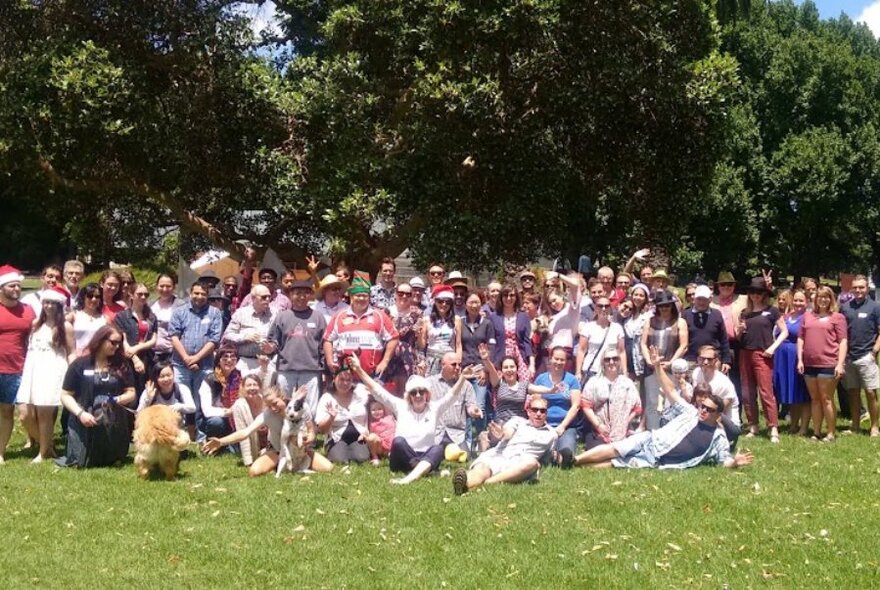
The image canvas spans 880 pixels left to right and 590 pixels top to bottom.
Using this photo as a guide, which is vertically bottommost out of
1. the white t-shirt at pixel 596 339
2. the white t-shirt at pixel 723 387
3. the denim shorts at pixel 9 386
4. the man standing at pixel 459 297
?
the white t-shirt at pixel 723 387

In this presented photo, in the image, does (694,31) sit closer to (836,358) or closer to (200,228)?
(836,358)

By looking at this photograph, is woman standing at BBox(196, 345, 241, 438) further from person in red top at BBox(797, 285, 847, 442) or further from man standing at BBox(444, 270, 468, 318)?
person in red top at BBox(797, 285, 847, 442)

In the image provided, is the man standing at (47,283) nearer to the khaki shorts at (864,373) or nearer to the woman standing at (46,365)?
the woman standing at (46,365)

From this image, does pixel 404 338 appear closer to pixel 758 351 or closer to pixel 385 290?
pixel 385 290

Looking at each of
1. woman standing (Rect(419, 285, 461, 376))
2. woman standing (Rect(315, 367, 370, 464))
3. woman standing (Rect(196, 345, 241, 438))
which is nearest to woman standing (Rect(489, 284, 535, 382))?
woman standing (Rect(419, 285, 461, 376))

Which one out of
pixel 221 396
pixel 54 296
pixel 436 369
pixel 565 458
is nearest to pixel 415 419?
pixel 436 369

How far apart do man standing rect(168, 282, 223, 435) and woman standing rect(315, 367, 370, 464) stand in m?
1.41

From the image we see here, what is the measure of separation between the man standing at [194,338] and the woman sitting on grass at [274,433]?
124 cm

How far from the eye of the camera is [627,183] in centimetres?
1525

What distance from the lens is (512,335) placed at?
31.4 feet

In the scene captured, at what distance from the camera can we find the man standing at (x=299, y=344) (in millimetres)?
8945

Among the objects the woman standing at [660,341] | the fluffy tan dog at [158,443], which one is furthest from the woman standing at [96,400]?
the woman standing at [660,341]

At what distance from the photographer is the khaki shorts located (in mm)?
10141

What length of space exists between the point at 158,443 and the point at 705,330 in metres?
5.46
